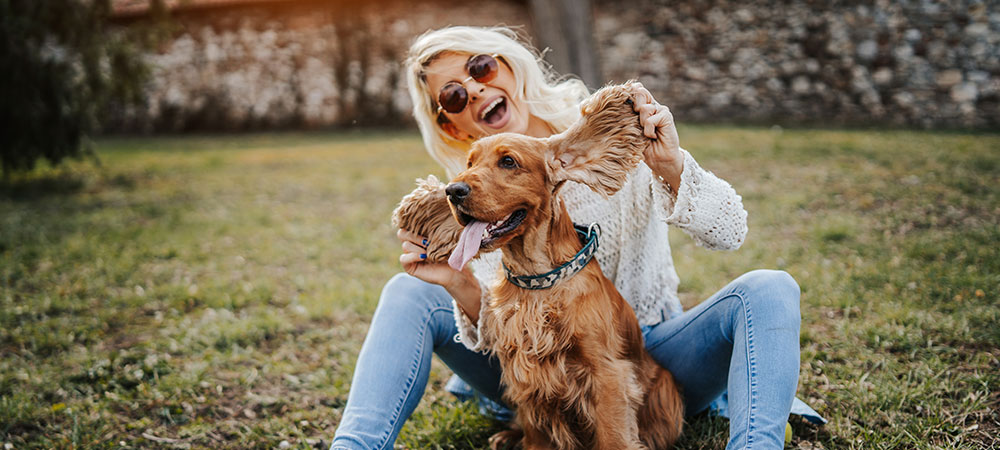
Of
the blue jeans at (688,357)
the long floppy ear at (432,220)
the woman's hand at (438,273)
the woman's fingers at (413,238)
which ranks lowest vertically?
the blue jeans at (688,357)

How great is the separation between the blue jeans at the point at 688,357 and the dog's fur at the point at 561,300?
0.29 m

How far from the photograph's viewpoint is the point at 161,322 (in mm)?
4340

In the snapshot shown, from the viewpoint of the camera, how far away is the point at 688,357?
2467 millimetres

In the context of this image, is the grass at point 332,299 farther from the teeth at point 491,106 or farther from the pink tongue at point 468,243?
the teeth at point 491,106

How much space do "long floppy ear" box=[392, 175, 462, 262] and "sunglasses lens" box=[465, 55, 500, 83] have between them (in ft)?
2.20

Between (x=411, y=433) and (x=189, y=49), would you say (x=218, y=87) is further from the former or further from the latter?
(x=411, y=433)

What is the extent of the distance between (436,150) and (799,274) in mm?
2862

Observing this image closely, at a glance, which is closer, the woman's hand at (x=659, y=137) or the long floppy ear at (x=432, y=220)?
the woman's hand at (x=659, y=137)

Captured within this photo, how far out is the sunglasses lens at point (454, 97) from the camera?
272cm

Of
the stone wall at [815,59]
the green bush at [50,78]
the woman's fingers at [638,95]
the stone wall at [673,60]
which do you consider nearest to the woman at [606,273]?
the woman's fingers at [638,95]

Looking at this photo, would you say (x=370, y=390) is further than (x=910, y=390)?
No

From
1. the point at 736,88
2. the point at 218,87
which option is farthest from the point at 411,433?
the point at 218,87

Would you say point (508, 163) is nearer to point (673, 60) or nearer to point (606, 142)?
point (606, 142)

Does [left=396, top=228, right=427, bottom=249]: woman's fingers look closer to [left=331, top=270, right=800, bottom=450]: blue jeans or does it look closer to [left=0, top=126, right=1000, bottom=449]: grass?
[left=331, top=270, right=800, bottom=450]: blue jeans
